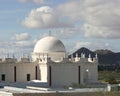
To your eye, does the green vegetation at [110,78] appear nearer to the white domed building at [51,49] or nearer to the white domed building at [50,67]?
the white domed building at [50,67]

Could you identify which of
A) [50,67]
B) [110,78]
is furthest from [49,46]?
[110,78]

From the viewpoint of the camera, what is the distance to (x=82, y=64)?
4600 centimetres

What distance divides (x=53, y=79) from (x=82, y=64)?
13.5 ft

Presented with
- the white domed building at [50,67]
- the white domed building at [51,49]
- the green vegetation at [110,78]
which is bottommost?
the green vegetation at [110,78]

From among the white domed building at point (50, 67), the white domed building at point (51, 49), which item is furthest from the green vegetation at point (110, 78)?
the white domed building at point (51, 49)

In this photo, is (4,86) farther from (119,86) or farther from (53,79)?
(119,86)

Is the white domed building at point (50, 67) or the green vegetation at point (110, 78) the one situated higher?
the white domed building at point (50, 67)

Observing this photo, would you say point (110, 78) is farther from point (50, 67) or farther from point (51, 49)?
point (50, 67)

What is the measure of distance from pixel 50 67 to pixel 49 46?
11.8ft

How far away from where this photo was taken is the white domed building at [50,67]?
44.3 meters

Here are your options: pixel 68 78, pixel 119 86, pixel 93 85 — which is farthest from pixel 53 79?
pixel 119 86

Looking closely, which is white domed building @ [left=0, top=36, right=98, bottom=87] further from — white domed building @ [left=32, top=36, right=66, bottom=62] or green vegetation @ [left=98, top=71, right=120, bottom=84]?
green vegetation @ [left=98, top=71, right=120, bottom=84]

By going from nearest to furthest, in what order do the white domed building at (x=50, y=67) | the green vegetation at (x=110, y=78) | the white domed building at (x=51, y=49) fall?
1. the white domed building at (x=50, y=67)
2. the white domed building at (x=51, y=49)
3. the green vegetation at (x=110, y=78)

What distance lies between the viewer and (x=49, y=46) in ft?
153
